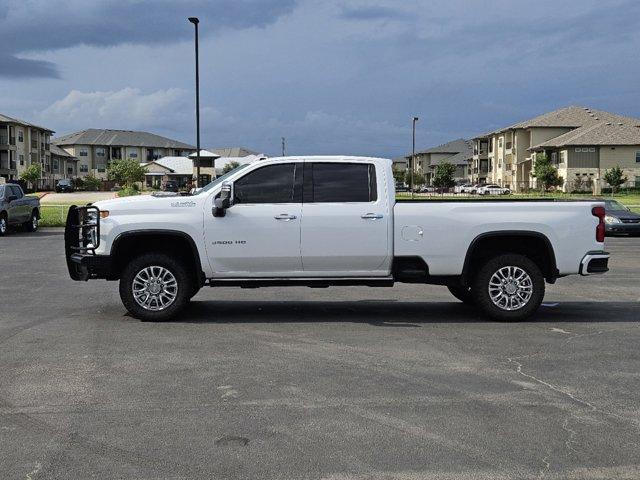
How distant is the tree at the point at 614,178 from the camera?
252 feet

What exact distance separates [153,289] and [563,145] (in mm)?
81583

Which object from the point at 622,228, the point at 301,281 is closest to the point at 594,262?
the point at 301,281

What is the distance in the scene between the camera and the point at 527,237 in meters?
9.44

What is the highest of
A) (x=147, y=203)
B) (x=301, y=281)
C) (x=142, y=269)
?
(x=147, y=203)

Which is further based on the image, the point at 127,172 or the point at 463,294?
the point at 127,172

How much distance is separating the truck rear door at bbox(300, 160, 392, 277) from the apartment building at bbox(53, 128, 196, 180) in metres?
131

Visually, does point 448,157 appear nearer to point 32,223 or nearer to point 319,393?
point 32,223

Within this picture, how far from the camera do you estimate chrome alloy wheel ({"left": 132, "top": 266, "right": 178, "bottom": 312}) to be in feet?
30.5

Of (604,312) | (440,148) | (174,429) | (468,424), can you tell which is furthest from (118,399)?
(440,148)

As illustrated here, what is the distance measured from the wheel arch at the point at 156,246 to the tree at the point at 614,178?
74.7 m

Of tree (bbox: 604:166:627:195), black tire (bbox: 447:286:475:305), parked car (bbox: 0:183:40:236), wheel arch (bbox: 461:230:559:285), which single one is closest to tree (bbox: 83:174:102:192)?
tree (bbox: 604:166:627:195)

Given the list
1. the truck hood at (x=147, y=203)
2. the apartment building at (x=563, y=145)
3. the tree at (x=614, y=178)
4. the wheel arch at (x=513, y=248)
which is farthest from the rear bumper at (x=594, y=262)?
the apartment building at (x=563, y=145)

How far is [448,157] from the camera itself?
519 ft

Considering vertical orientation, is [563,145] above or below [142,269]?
above
